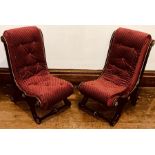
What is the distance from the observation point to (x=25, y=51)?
11.2ft

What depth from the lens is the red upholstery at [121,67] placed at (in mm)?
3212

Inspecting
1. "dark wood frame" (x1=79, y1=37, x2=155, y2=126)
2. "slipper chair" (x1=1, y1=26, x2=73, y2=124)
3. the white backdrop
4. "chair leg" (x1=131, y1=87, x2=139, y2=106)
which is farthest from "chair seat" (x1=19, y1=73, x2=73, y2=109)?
"chair leg" (x1=131, y1=87, x2=139, y2=106)

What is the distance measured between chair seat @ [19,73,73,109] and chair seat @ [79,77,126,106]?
209 mm

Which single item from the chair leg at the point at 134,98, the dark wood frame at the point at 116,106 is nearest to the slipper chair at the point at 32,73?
the dark wood frame at the point at 116,106

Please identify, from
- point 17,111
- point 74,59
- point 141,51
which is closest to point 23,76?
point 17,111

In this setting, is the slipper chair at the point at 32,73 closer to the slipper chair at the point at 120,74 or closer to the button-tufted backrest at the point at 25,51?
the button-tufted backrest at the point at 25,51

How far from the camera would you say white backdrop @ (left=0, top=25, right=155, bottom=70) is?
381cm

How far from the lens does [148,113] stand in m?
3.51

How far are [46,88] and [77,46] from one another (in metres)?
0.99

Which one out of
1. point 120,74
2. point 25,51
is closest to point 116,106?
point 120,74

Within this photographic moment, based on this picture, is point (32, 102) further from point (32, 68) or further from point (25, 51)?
point (25, 51)

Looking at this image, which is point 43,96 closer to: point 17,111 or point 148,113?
point 17,111

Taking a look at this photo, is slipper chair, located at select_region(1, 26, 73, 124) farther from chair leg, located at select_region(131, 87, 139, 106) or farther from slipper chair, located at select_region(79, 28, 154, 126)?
chair leg, located at select_region(131, 87, 139, 106)
